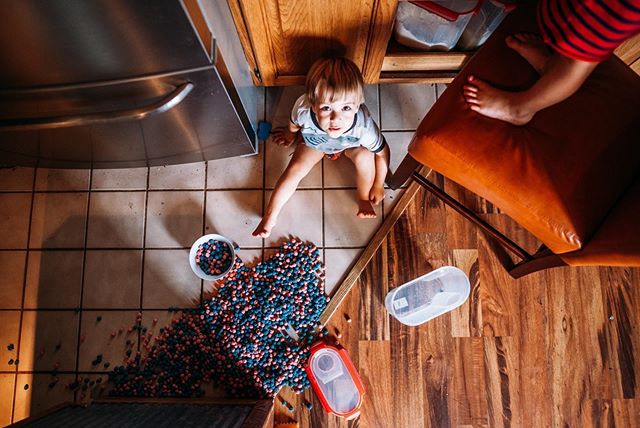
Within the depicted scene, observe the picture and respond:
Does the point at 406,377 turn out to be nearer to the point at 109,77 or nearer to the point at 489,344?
the point at 489,344

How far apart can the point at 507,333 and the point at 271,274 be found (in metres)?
0.80

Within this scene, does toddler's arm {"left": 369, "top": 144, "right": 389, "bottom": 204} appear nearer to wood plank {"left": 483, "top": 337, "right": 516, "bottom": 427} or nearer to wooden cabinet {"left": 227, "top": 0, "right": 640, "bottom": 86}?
wooden cabinet {"left": 227, "top": 0, "right": 640, "bottom": 86}

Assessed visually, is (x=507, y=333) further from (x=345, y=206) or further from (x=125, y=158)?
(x=125, y=158)

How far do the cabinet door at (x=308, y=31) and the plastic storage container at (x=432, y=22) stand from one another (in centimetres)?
7

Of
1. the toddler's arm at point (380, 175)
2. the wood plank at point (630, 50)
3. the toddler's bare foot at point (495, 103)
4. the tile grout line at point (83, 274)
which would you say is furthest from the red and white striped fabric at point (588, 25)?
the tile grout line at point (83, 274)

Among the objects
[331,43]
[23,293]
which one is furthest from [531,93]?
[23,293]

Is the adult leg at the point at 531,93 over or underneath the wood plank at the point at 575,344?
over

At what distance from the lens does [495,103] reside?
968 mm

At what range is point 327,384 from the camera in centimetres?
139

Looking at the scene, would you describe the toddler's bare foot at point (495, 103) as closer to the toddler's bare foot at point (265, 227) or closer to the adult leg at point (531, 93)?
the adult leg at point (531, 93)

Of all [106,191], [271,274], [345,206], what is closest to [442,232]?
[345,206]

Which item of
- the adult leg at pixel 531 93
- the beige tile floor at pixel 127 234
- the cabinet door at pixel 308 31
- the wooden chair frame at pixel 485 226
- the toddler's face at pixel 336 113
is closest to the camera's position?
the adult leg at pixel 531 93

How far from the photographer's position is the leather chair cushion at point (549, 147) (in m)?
0.95

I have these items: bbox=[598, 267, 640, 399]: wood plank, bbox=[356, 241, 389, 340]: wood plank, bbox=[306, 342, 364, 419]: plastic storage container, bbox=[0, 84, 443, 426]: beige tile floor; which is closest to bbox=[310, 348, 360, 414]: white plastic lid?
bbox=[306, 342, 364, 419]: plastic storage container
